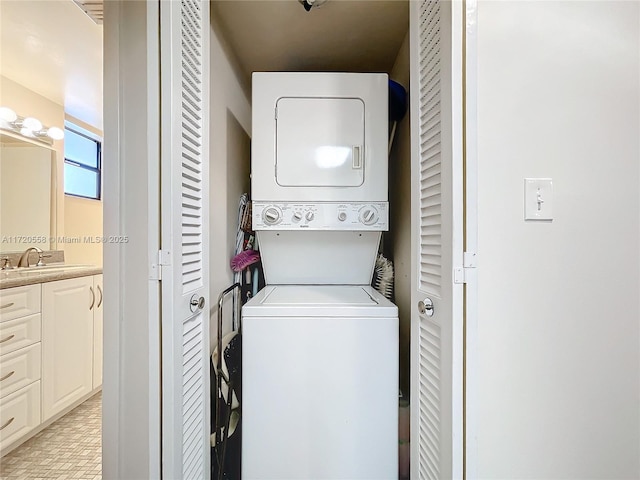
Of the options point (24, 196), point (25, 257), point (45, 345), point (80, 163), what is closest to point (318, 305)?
point (24, 196)

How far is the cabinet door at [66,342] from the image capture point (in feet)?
6.68

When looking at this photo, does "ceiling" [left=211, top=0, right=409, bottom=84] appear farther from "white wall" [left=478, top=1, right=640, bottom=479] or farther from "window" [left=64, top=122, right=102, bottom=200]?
"window" [left=64, top=122, right=102, bottom=200]

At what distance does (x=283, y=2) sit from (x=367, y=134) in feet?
2.56

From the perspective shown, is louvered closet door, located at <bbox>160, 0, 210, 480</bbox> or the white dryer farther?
the white dryer

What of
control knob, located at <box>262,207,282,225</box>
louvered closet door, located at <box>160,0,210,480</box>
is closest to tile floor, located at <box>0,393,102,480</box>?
louvered closet door, located at <box>160,0,210,480</box>

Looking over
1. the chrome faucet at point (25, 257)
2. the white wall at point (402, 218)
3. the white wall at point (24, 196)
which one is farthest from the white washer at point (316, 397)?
the chrome faucet at point (25, 257)

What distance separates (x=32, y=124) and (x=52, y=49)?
21.4 inches

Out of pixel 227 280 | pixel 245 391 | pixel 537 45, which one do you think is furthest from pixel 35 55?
pixel 537 45

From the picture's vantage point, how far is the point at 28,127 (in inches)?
72.5

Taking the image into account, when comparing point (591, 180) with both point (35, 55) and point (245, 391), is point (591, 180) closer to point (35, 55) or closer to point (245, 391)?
point (245, 391)

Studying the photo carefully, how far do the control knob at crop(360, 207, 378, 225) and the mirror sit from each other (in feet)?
5.79

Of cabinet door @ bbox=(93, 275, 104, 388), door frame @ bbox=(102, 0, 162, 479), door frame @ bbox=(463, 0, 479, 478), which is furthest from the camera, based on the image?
cabinet door @ bbox=(93, 275, 104, 388)

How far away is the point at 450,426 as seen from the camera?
2.86 feet

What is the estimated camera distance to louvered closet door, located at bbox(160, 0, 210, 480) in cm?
89
